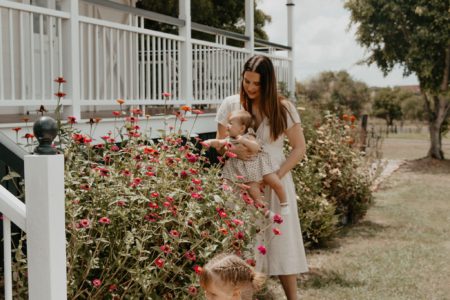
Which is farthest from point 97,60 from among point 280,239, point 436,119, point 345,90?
point 345,90

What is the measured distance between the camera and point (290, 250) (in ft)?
16.6

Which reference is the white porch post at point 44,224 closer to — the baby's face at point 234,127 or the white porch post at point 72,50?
the baby's face at point 234,127

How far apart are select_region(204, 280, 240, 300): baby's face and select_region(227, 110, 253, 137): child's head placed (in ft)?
5.94

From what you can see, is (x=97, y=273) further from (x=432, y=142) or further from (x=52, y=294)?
(x=432, y=142)

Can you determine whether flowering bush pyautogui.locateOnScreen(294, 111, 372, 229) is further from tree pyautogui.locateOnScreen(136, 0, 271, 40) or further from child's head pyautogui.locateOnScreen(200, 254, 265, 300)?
tree pyautogui.locateOnScreen(136, 0, 271, 40)

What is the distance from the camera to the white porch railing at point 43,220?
2.29 m

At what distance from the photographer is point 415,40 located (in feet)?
72.5

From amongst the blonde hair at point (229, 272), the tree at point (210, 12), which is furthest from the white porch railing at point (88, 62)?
the tree at point (210, 12)

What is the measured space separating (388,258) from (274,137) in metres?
3.47

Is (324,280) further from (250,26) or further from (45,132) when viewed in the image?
(250,26)

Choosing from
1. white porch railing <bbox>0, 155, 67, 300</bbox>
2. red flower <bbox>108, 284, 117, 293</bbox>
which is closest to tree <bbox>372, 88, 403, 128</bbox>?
red flower <bbox>108, 284, 117, 293</bbox>

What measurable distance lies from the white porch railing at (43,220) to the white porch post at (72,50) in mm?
3577

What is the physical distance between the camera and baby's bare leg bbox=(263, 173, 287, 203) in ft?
15.8

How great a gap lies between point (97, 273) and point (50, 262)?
1506mm
